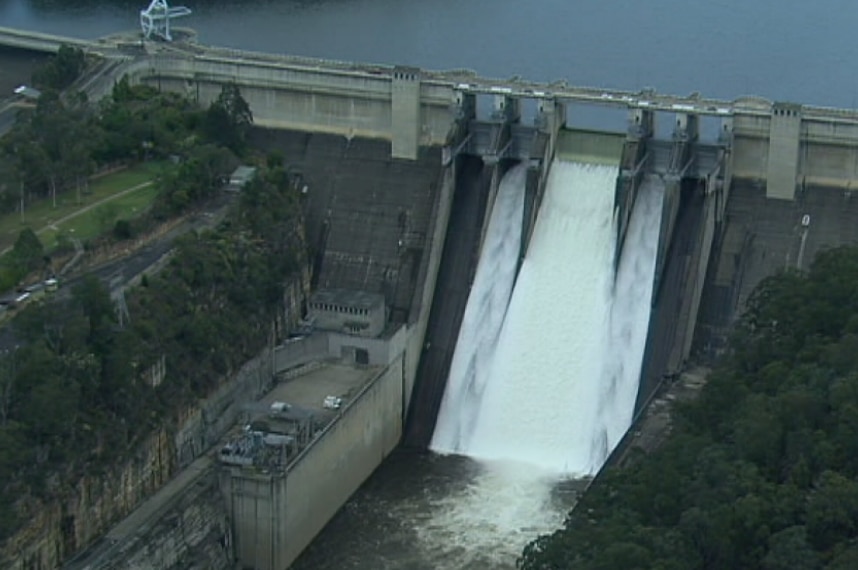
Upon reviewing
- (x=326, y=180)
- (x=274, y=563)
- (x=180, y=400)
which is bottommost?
(x=274, y=563)

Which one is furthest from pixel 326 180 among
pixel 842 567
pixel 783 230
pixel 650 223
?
pixel 842 567

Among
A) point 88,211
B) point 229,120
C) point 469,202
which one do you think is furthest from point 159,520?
point 229,120

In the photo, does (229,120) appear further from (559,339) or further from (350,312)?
(559,339)

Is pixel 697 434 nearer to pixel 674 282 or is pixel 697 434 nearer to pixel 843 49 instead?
pixel 674 282

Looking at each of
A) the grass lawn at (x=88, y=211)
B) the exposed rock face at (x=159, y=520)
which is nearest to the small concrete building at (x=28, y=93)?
the grass lawn at (x=88, y=211)

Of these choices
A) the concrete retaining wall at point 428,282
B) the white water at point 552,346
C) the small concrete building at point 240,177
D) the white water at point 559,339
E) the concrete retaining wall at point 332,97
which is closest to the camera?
the white water at point 552,346

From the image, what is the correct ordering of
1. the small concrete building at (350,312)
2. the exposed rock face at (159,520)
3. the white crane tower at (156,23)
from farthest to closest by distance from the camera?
the white crane tower at (156,23) → the small concrete building at (350,312) → the exposed rock face at (159,520)

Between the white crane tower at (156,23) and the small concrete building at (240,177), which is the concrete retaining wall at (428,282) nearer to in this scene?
the small concrete building at (240,177)
